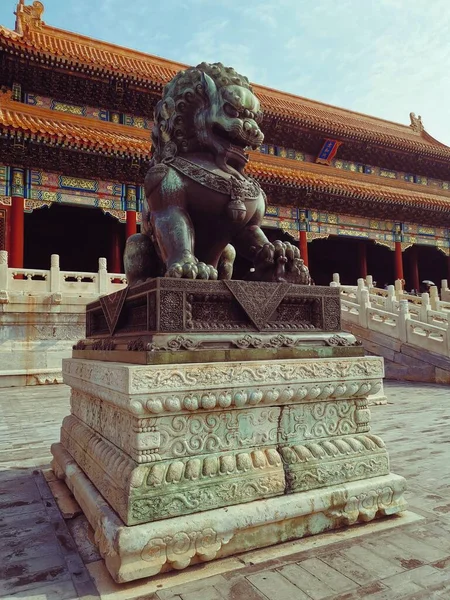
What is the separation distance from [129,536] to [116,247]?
41.3 ft

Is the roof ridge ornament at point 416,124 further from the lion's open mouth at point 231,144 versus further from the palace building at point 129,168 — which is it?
the lion's open mouth at point 231,144

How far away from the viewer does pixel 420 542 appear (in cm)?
194

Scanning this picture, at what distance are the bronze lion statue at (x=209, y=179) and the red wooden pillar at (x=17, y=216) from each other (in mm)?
9165

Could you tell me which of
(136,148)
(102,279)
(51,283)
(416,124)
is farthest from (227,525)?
(416,124)

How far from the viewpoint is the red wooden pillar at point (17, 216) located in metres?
10.6

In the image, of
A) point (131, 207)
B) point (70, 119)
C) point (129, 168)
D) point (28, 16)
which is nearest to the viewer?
point (129, 168)

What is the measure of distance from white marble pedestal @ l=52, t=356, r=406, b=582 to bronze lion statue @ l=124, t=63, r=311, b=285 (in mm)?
662

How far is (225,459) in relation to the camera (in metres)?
1.90

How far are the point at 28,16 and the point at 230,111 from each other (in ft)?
51.4

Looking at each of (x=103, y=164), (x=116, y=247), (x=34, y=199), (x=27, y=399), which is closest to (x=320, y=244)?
(x=116, y=247)

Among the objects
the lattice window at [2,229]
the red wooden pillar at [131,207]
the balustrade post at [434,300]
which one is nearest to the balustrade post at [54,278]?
the lattice window at [2,229]

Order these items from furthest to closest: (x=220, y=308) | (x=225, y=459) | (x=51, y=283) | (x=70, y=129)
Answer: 1. (x=70, y=129)
2. (x=51, y=283)
3. (x=220, y=308)
4. (x=225, y=459)

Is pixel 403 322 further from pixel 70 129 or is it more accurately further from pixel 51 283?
pixel 70 129

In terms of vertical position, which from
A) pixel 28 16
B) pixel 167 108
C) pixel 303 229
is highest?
pixel 28 16
